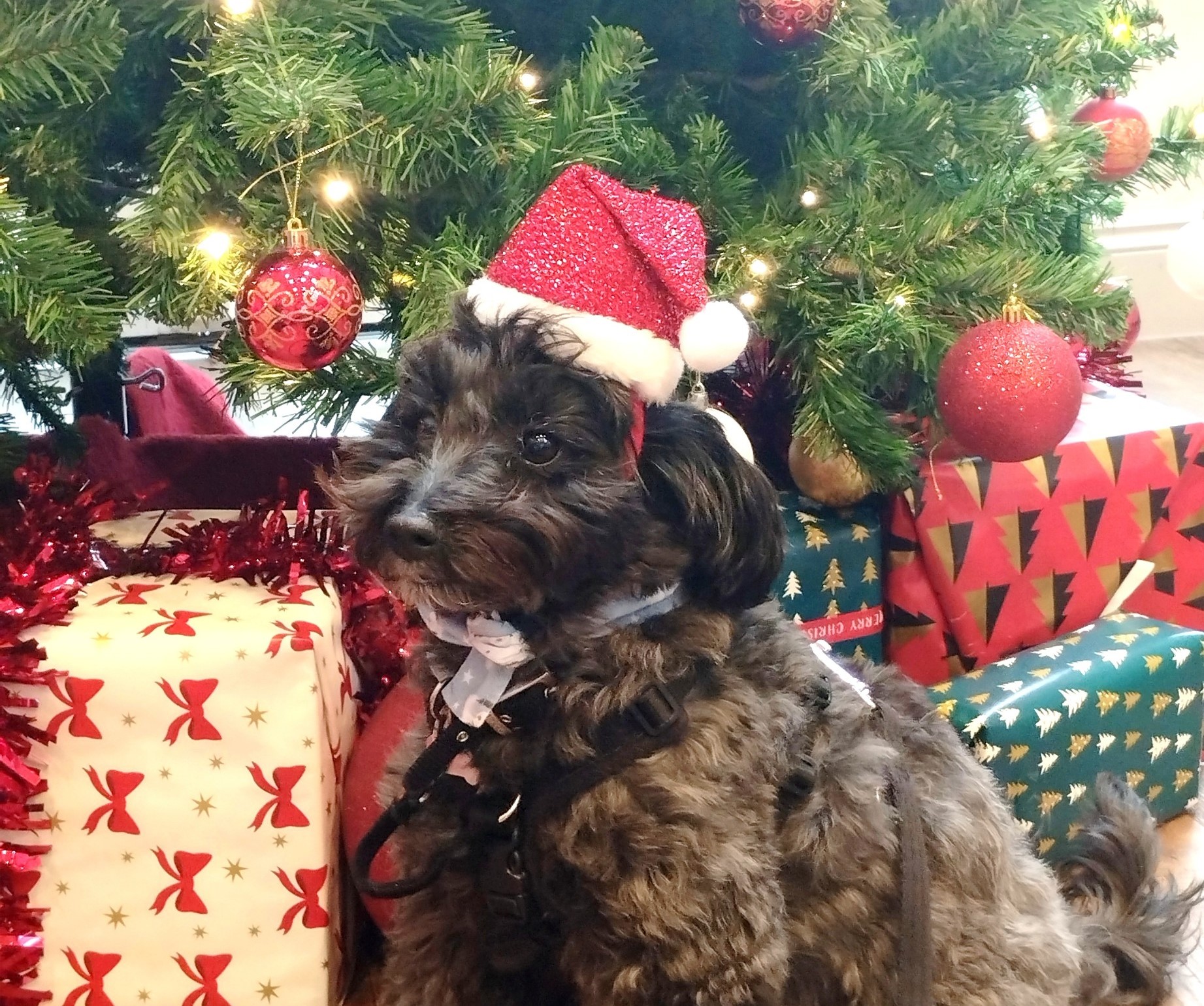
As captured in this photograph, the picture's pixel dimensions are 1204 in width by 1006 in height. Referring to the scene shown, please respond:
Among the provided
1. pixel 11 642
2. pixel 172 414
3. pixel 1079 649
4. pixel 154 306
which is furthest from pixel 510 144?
pixel 1079 649

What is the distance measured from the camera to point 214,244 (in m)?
0.97

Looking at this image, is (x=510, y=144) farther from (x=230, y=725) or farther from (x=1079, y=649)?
(x=1079, y=649)

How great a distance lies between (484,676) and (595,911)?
20 centimetres

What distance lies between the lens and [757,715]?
33.2 inches

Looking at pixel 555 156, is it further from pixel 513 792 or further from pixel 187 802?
pixel 187 802

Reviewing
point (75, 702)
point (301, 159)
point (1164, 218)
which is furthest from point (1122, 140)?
point (1164, 218)

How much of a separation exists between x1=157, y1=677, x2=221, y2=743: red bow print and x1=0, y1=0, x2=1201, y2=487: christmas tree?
307mm

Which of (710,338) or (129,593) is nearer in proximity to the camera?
(710,338)

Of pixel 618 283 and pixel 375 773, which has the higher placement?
pixel 618 283

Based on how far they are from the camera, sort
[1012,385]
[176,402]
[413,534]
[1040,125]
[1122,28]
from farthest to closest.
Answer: [176,402] → [1122,28] → [1040,125] → [1012,385] → [413,534]

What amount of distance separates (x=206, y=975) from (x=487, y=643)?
0.54 meters

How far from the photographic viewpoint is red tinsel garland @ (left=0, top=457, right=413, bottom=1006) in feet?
3.19

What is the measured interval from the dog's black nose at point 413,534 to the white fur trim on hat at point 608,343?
157 mm

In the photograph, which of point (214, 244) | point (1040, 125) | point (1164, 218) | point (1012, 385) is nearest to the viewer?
point (214, 244)
